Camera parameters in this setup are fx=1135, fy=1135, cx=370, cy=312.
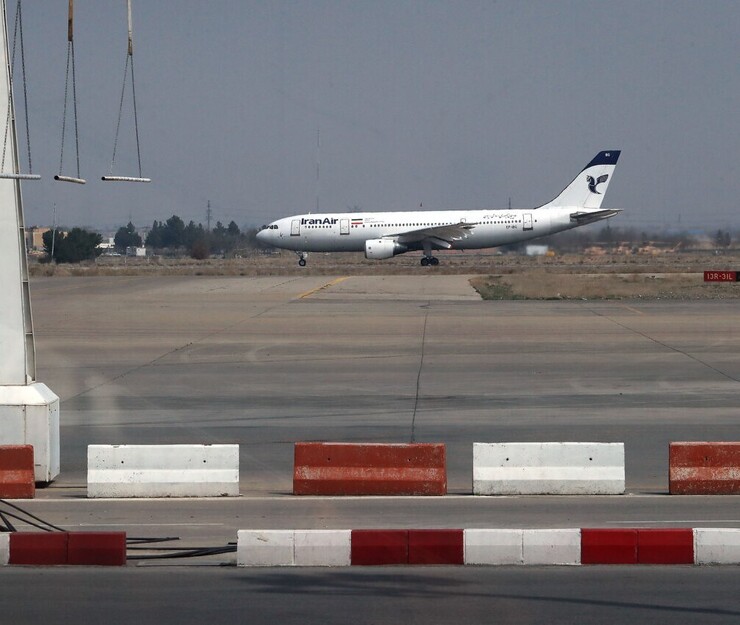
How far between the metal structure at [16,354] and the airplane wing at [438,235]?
192ft

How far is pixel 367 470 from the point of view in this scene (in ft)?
37.8

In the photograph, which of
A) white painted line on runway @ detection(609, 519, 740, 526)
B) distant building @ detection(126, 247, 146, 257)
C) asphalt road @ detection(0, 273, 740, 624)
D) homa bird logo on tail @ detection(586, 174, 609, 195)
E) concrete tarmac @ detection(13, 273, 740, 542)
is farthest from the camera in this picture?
distant building @ detection(126, 247, 146, 257)

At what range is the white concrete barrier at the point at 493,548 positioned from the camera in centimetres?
870

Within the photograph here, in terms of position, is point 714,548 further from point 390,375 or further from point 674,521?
point 390,375

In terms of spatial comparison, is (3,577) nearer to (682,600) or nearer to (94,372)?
(682,600)

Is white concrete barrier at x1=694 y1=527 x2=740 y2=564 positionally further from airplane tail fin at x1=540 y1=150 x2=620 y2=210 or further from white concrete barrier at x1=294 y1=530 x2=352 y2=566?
airplane tail fin at x1=540 y1=150 x2=620 y2=210

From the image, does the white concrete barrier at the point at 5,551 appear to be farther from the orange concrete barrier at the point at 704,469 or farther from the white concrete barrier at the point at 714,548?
the orange concrete barrier at the point at 704,469

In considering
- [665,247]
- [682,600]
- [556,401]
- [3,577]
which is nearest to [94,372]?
[556,401]

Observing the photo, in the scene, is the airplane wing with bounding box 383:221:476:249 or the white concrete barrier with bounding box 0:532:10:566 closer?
the white concrete barrier with bounding box 0:532:10:566

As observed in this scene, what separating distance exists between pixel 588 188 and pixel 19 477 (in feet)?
215

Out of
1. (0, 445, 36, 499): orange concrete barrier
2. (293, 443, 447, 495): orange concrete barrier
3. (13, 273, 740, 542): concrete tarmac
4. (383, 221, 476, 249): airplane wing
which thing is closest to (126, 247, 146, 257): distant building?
(383, 221, 476, 249): airplane wing

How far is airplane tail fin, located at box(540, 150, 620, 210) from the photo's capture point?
73.2m

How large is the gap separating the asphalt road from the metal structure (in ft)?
2.06

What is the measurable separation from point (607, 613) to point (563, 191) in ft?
225
